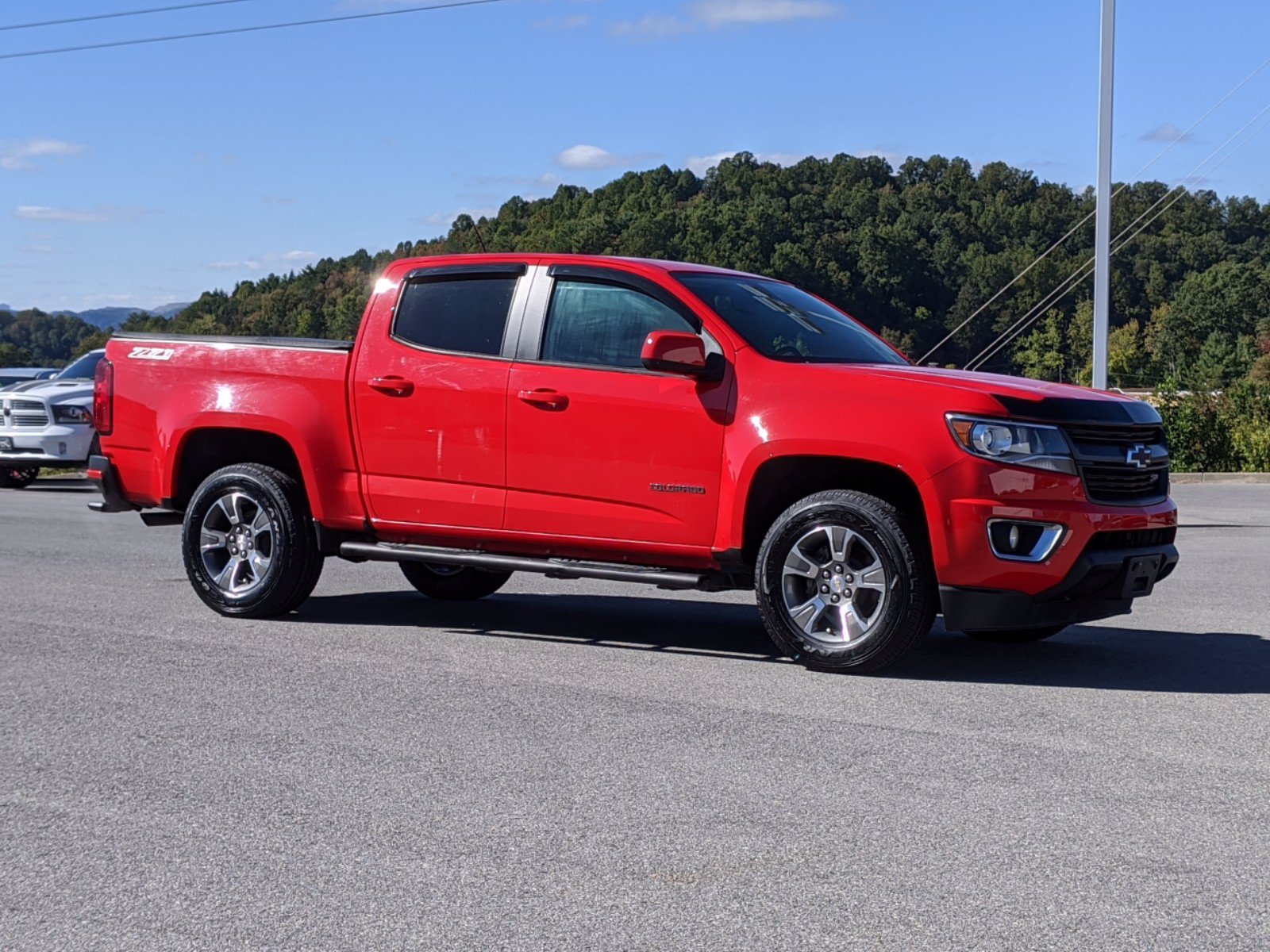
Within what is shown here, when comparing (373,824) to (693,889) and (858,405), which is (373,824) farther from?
(858,405)

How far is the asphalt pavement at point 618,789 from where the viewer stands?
12.7 feet

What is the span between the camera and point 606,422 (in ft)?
25.3

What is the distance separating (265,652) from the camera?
786 centimetres

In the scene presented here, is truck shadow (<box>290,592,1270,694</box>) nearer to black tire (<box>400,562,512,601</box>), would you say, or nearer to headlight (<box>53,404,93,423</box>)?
black tire (<box>400,562,512,601</box>)

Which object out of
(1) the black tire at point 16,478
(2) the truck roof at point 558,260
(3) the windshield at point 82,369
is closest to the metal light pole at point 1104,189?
(2) the truck roof at point 558,260

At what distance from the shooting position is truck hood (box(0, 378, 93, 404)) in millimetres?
22141

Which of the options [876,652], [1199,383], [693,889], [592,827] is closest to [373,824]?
[592,827]

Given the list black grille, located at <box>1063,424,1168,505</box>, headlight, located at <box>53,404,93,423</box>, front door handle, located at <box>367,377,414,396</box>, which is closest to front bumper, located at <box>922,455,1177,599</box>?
black grille, located at <box>1063,424,1168,505</box>

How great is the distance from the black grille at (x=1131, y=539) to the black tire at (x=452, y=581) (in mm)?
4186

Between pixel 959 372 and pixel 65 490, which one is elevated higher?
pixel 959 372

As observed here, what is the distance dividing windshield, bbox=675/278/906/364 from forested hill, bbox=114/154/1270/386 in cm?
7913

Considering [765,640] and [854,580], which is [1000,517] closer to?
[854,580]

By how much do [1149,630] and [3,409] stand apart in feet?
59.9

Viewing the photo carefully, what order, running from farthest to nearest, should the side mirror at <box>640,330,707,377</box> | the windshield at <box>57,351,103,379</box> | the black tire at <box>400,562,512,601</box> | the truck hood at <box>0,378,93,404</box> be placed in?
the windshield at <box>57,351,103,379</box>, the truck hood at <box>0,378,93,404</box>, the black tire at <box>400,562,512,601</box>, the side mirror at <box>640,330,707,377</box>
